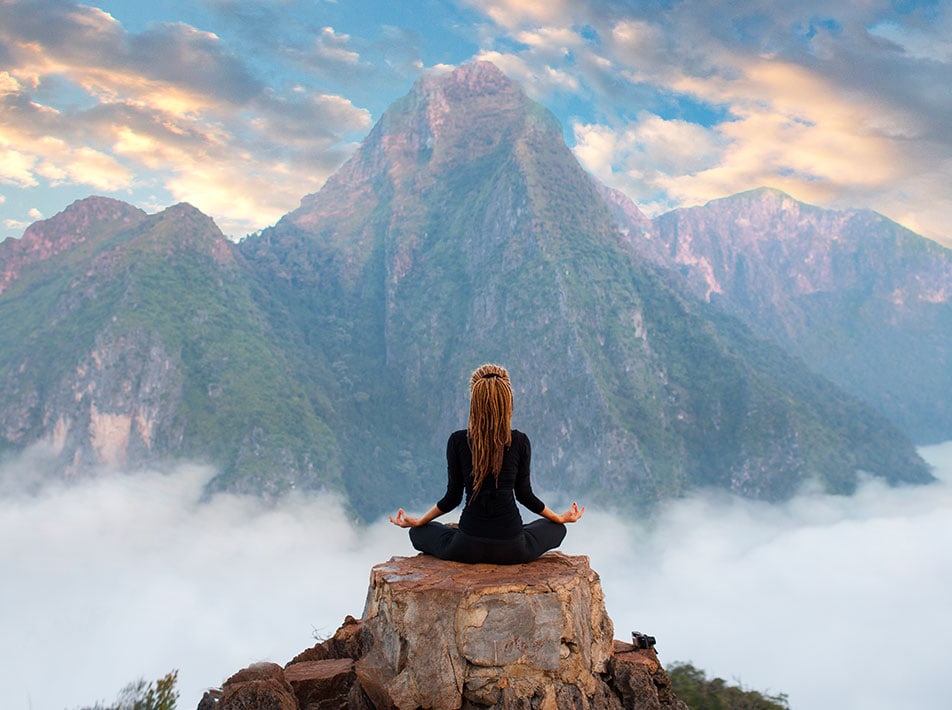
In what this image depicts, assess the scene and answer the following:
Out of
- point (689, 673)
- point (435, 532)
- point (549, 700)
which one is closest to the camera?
point (549, 700)

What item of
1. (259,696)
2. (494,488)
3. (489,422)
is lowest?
(259,696)

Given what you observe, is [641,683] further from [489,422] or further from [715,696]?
[715,696]

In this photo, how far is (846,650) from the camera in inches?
6850

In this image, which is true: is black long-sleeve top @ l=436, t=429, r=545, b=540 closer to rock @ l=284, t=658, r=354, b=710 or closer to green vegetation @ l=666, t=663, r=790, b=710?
rock @ l=284, t=658, r=354, b=710

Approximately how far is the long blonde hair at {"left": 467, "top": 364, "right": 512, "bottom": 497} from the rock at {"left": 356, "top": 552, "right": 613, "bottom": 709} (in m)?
1.38

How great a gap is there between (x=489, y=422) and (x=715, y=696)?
14.4 metres

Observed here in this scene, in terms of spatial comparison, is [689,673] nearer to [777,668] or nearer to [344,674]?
[344,674]

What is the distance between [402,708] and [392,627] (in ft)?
3.05

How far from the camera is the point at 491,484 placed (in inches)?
360

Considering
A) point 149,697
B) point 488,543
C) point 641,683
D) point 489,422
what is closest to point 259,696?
point 488,543

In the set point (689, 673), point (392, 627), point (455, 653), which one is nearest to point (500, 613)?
point (455, 653)

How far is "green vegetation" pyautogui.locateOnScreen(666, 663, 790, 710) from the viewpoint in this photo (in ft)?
60.3

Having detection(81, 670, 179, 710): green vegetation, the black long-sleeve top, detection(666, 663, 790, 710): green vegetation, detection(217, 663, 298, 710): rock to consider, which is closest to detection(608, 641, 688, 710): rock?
the black long-sleeve top

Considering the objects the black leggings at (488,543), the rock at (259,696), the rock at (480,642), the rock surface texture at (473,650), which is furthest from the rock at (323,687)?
the black leggings at (488,543)
